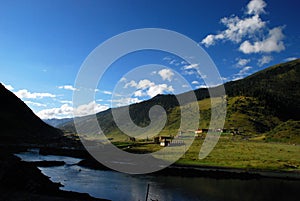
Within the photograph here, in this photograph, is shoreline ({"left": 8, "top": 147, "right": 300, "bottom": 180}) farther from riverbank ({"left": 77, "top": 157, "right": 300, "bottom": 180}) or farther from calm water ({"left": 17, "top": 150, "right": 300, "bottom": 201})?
calm water ({"left": 17, "top": 150, "right": 300, "bottom": 201})

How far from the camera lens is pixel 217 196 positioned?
2114 inches

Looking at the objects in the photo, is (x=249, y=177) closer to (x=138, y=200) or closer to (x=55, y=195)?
(x=138, y=200)

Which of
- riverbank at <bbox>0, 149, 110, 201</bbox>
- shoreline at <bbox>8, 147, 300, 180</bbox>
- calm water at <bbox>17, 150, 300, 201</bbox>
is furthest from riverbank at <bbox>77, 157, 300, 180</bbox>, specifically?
riverbank at <bbox>0, 149, 110, 201</bbox>

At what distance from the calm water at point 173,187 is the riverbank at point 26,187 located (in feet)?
16.3

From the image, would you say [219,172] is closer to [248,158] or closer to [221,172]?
[221,172]

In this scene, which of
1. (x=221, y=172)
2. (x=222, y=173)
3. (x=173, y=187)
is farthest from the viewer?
(x=221, y=172)

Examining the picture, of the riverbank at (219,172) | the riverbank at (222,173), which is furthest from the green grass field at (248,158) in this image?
the riverbank at (222,173)

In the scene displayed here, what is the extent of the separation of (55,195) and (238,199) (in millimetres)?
32791

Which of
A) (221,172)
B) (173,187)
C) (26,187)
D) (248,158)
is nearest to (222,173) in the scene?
(221,172)

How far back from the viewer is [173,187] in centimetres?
5781

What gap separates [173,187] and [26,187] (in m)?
28.2

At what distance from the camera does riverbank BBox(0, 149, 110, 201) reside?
1590 inches

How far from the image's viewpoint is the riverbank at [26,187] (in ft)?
132

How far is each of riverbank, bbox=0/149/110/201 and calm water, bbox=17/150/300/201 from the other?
196 inches
